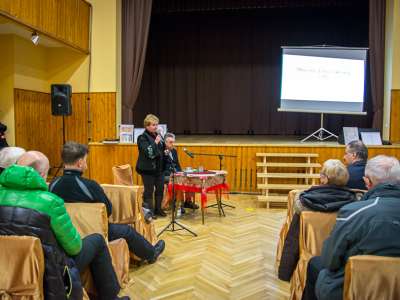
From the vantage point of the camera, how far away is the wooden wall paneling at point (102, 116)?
23.6 feet

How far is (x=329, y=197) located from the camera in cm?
245

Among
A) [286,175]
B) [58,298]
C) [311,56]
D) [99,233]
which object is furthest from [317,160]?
[58,298]

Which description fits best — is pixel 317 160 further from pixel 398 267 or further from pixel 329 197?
pixel 398 267

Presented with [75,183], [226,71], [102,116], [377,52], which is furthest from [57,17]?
[377,52]

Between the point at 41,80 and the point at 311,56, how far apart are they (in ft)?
17.4

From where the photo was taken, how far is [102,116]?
23.9 feet

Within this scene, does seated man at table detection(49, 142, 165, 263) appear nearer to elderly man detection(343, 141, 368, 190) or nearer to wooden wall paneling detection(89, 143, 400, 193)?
elderly man detection(343, 141, 368, 190)

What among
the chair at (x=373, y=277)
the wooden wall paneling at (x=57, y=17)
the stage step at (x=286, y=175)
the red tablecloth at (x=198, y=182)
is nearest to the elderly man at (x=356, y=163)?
the chair at (x=373, y=277)

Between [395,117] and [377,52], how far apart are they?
4.02 feet

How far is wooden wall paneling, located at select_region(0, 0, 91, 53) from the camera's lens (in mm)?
5289

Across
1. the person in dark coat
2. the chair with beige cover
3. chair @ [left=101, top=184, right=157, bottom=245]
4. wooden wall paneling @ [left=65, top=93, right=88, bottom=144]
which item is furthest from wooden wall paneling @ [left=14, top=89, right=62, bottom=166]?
the person in dark coat

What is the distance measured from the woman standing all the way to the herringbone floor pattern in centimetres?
35

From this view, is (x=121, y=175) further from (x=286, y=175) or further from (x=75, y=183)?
(x=286, y=175)

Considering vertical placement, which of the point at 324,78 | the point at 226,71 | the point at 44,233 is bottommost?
the point at 44,233
